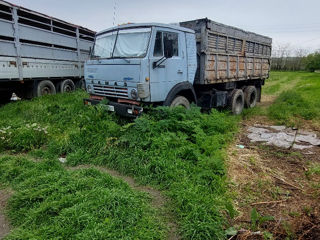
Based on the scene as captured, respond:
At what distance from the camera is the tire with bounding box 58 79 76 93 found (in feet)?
33.1

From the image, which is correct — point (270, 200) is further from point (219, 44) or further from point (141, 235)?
point (219, 44)

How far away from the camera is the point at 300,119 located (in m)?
7.12

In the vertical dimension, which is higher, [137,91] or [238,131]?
[137,91]

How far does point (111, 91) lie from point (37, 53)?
17.1 feet

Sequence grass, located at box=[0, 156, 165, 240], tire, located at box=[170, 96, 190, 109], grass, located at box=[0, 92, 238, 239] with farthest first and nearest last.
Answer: tire, located at box=[170, 96, 190, 109], grass, located at box=[0, 92, 238, 239], grass, located at box=[0, 156, 165, 240]

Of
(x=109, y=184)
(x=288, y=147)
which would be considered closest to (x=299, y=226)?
(x=109, y=184)

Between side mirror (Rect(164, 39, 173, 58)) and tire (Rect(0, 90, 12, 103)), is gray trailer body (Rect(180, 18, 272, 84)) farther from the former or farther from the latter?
tire (Rect(0, 90, 12, 103))

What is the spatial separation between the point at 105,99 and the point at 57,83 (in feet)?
19.7

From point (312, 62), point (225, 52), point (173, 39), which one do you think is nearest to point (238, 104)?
point (225, 52)

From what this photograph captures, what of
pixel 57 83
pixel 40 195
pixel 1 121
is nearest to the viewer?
pixel 40 195

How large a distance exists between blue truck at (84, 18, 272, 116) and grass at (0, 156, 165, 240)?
1960 millimetres

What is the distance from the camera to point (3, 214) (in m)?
2.79

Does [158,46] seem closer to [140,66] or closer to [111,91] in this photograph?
[140,66]

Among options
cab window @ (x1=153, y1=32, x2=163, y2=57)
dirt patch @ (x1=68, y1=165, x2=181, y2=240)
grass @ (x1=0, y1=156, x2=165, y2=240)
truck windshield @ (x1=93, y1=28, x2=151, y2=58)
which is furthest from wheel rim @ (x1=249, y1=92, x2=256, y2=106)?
grass @ (x1=0, y1=156, x2=165, y2=240)
